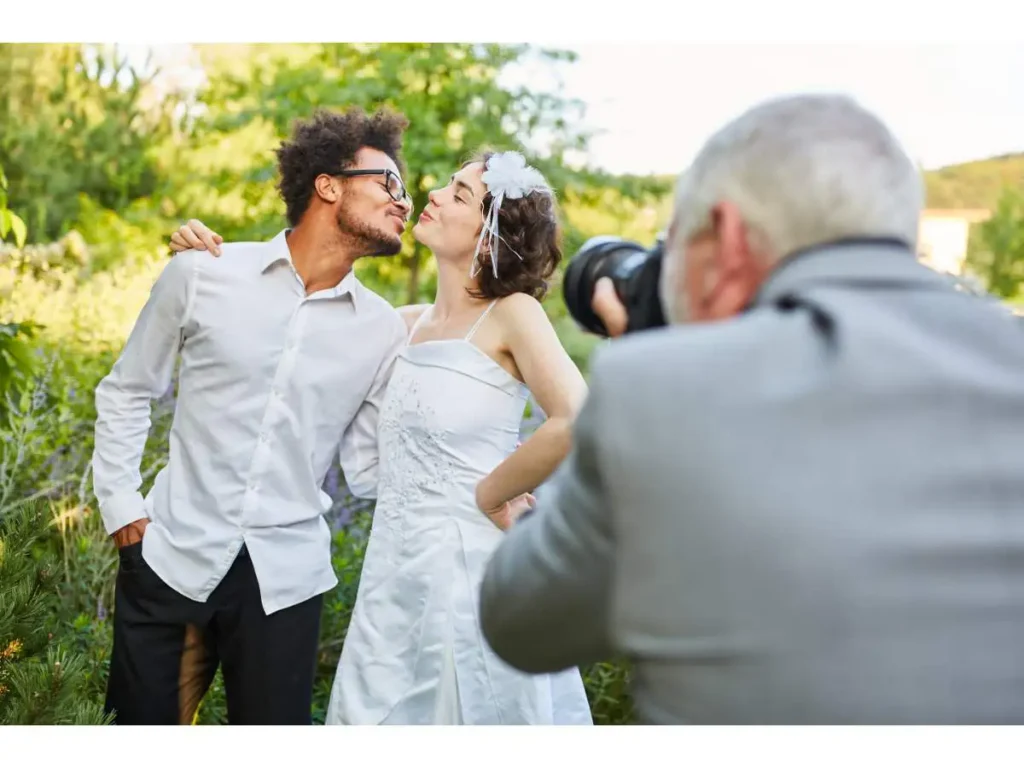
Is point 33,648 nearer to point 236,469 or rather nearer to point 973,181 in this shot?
point 236,469

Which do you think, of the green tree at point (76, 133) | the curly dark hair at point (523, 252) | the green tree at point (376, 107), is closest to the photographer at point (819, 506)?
the curly dark hair at point (523, 252)

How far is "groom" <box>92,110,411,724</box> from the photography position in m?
2.71

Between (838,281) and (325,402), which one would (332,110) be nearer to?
(325,402)

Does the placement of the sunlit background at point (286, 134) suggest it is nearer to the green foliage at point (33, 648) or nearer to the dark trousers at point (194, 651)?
the green foliage at point (33, 648)

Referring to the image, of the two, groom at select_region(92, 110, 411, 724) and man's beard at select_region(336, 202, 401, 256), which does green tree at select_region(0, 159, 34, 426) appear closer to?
groom at select_region(92, 110, 411, 724)

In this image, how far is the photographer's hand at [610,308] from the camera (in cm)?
166

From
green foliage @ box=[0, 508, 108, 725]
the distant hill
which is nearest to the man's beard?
green foliage @ box=[0, 508, 108, 725]

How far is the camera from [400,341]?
2828mm

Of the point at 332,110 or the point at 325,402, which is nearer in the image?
the point at 325,402

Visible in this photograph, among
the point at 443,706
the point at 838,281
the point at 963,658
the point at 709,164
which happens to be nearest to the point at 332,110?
the point at 443,706

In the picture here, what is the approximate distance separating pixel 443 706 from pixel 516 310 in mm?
965

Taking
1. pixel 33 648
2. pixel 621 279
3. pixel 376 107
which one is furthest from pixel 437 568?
pixel 376 107

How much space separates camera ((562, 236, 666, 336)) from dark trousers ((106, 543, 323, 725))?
52.7 inches

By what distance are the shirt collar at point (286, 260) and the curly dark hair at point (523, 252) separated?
12.5 inches
